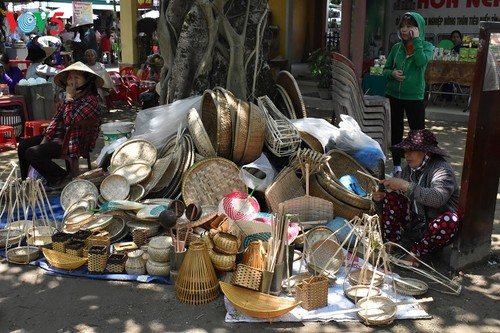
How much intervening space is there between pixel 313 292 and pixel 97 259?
4.98 feet

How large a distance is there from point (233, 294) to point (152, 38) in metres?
12.4

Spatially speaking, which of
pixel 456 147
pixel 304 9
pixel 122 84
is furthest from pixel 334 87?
pixel 304 9

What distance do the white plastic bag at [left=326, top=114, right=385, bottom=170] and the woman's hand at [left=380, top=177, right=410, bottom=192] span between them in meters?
1.31

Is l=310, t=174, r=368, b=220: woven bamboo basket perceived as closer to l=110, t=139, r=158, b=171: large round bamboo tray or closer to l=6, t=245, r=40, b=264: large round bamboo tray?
l=110, t=139, r=158, b=171: large round bamboo tray

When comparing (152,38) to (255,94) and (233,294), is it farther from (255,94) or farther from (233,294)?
(233,294)

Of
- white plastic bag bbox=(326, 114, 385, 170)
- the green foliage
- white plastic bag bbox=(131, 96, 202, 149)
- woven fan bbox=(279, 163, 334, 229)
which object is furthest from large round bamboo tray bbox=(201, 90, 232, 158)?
the green foliage

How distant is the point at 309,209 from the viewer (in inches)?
162

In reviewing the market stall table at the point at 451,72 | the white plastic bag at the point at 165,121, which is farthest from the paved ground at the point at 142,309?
the market stall table at the point at 451,72

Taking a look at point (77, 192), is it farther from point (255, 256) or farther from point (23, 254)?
point (255, 256)

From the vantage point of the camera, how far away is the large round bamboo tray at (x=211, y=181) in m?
4.51

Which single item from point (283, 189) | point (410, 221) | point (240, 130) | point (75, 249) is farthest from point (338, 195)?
point (75, 249)

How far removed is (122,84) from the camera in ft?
33.9

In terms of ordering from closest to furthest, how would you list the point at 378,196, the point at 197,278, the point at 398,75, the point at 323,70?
the point at 197,278
the point at 378,196
the point at 398,75
the point at 323,70

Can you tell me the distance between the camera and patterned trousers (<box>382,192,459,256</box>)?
142 inches
